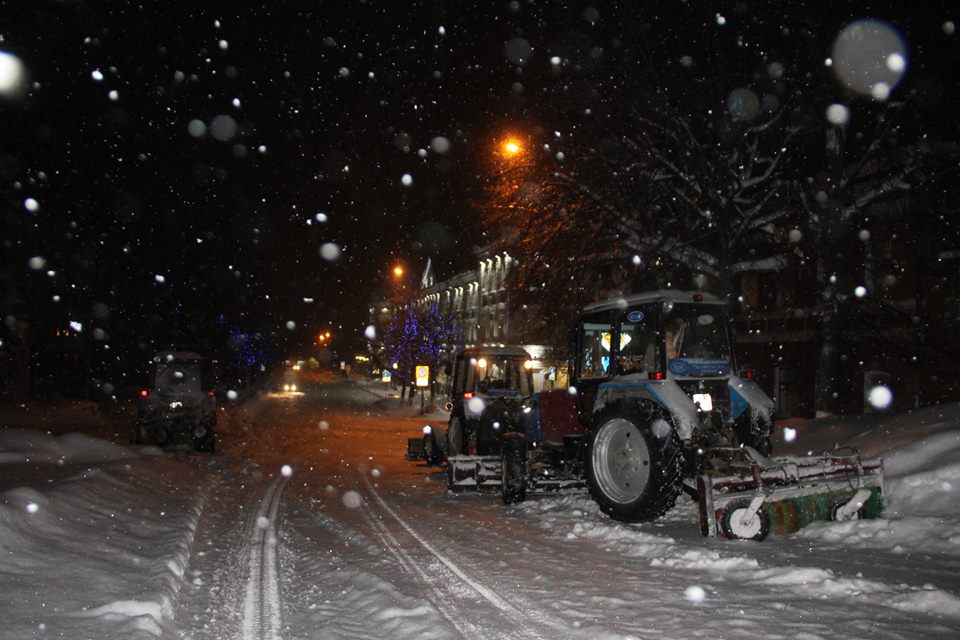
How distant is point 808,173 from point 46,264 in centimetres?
2246

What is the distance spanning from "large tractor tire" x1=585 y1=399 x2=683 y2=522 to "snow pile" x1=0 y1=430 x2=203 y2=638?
4.85 metres

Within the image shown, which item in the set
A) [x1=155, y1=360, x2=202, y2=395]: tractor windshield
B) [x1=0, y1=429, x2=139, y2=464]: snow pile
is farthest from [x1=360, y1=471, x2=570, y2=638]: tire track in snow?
[x1=155, y1=360, x2=202, y2=395]: tractor windshield

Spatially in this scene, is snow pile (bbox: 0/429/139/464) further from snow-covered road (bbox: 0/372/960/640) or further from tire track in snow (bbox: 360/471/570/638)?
tire track in snow (bbox: 360/471/570/638)

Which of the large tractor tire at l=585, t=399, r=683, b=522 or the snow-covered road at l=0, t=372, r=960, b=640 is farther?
the large tractor tire at l=585, t=399, r=683, b=522

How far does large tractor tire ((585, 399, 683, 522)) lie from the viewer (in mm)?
8406

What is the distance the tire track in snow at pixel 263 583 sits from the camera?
572 cm

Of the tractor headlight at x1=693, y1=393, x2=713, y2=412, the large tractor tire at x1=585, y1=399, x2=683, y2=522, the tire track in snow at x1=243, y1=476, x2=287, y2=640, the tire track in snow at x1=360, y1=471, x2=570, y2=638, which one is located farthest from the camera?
the tractor headlight at x1=693, y1=393, x2=713, y2=412

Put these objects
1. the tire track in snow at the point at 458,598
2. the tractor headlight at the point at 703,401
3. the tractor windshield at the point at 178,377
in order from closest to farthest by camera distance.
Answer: the tire track in snow at the point at 458,598
the tractor headlight at the point at 703,401
the tractor windshield at the point at 178,377

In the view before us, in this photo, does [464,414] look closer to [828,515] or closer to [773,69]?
[828,515]

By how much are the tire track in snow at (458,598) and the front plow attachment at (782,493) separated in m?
2.73

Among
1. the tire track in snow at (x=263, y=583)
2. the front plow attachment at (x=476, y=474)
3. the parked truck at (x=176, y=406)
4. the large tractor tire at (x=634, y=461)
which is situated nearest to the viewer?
the tire track in snow at (x=263, y=583)

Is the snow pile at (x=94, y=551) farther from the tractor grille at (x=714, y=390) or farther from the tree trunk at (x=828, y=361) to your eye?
the tree trunk at (x=828, y=361)

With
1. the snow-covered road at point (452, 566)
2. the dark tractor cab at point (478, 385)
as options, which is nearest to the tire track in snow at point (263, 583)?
the snow-covered road at point (452, 566)

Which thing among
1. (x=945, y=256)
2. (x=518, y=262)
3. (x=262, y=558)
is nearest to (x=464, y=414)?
(x=518, y=262)
